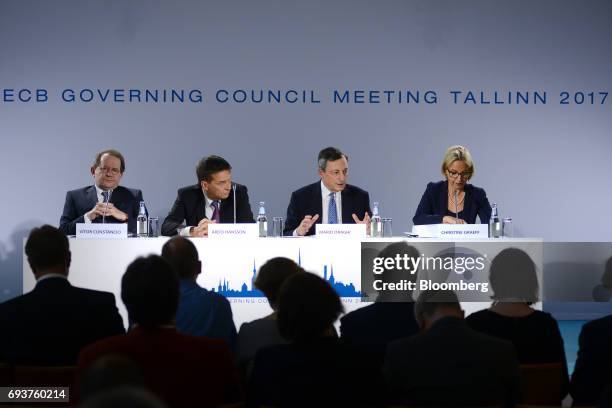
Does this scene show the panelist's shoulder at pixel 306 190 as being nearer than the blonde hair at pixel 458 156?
No

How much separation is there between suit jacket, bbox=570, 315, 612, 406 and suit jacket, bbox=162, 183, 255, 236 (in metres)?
3.31

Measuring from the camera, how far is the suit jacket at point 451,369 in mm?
2354

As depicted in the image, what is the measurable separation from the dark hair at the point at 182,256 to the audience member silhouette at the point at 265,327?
1.27 ft

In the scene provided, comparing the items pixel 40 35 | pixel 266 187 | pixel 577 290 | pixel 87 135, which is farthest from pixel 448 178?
pixel 40 35

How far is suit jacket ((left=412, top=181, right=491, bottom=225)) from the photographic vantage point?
5883 millimetres

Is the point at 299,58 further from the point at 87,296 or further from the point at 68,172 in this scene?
the point at 87,296

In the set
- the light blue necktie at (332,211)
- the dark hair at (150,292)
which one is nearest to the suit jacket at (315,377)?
the dark hair at (150,292)

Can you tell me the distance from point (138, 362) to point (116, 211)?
342 centimetres

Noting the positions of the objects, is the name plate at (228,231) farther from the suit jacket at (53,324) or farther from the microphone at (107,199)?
the suit jacket at (53,324)

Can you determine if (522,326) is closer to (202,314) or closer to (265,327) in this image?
(265,327)

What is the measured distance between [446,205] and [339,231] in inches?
46.1

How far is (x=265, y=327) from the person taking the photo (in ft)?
9.76

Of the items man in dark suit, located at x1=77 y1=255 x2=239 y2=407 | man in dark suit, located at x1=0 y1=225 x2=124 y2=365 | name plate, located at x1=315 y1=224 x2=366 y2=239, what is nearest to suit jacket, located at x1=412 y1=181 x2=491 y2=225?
name plate, located at x1=315 y1=224 x2=366 y2=239

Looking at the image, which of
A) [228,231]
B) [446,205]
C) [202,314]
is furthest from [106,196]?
[202,314]
